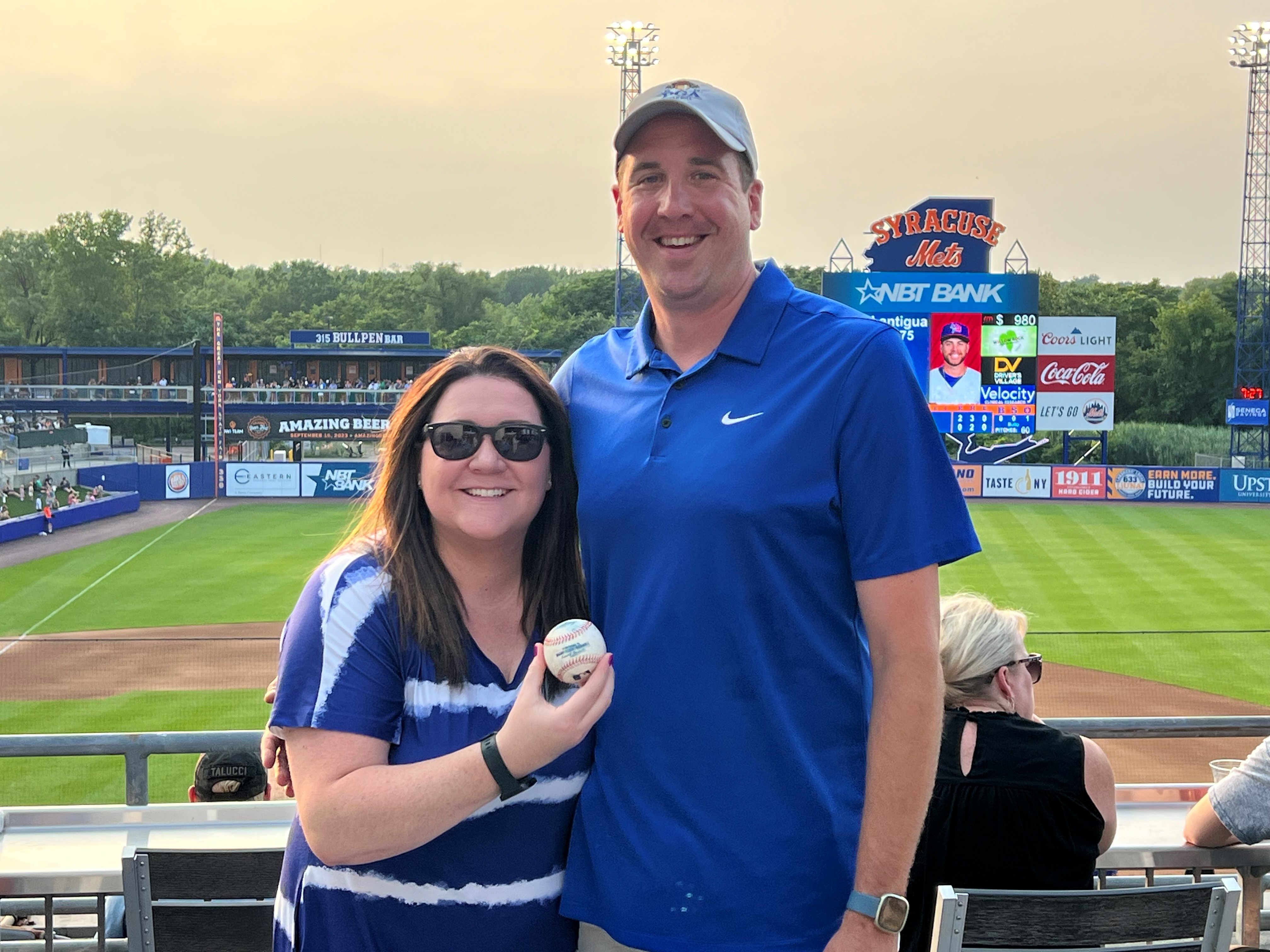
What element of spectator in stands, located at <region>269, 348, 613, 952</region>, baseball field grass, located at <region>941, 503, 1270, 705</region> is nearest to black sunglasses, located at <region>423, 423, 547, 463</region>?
spectator in stands, located at <region>269, 348, 613, 952</region>

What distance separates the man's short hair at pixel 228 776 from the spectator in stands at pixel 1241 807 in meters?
3.26

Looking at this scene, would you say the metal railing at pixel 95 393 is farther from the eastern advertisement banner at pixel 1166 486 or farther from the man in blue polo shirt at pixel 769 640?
the man in blue polo shirt at pixel 769 640

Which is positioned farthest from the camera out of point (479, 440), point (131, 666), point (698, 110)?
point (131, 666)

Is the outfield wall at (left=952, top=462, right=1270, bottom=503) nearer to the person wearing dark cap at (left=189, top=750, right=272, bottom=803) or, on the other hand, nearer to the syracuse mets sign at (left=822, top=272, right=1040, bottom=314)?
the syracuse mets sign at (left=822, top=272, right=1040, bottom=314)

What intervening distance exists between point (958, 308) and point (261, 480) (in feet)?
72.2

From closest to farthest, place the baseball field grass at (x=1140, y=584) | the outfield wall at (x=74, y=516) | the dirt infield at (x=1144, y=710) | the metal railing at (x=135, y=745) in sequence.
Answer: the metal railing at (x=135, y=745) → the dirt infield at (x=1144, y=710) → the baseball field grass at (x=1140, y=584) → the outfield wall at (x=74, y=516)

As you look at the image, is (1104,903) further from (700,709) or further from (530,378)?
(530,378)

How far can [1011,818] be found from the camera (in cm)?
279

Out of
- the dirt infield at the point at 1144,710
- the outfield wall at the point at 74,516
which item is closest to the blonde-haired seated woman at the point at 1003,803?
the dirt infield at the point at 1144,710

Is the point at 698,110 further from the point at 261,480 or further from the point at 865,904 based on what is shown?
the point at 261,480

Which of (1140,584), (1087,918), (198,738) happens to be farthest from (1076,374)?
(1087,918)

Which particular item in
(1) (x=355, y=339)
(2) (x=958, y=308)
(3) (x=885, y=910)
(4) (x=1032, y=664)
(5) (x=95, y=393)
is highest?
(1) (x=355, y=339)

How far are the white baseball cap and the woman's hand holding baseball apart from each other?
0.92m

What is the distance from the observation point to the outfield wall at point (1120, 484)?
116ft
